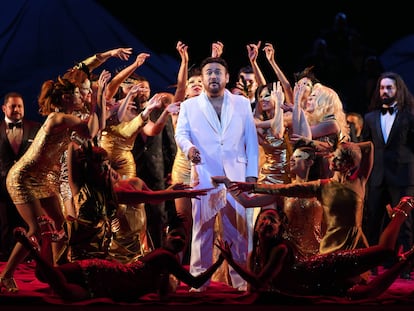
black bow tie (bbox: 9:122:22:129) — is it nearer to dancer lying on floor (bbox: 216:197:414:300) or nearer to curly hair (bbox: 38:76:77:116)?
curly hair (bbox: 38:76:77:116)

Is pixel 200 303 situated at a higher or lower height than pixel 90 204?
lower

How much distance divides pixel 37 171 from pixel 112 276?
1.20 m

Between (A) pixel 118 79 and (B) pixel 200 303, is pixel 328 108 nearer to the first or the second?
(A) pixel 118 79

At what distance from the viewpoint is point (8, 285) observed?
5.82m

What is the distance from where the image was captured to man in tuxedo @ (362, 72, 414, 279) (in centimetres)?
727

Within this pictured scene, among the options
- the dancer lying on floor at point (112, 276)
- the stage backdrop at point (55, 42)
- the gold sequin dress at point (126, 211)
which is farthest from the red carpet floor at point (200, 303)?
the stage backdrop at point (55, 42)

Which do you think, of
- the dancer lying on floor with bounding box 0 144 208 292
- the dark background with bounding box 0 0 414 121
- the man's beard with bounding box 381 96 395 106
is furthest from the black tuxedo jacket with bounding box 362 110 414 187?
the dark background with bounding box 0 0 414 121

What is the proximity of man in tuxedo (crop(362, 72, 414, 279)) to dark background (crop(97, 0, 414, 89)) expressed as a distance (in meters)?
2.62

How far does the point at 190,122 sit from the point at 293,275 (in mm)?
1445

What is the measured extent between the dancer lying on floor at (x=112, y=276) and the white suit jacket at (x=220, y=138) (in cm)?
82

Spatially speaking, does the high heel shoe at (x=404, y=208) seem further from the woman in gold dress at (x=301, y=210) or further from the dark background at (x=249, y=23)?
the dark background at (x=249, y=23)

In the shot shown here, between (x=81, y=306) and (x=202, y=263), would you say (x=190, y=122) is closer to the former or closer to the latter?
(x=202, y=263)

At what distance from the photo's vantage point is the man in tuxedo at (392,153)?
7.27 m

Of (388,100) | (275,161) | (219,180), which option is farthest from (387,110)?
(219,180)
